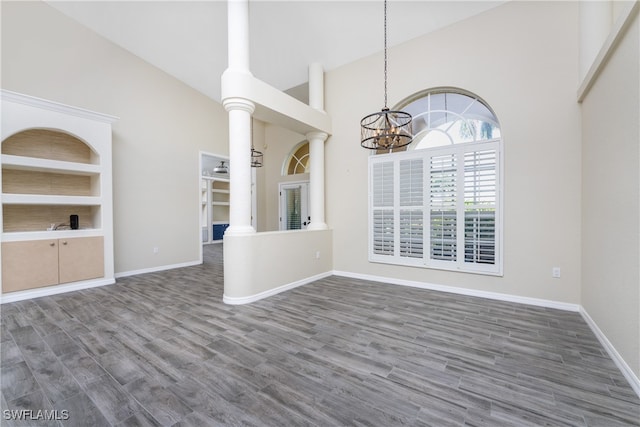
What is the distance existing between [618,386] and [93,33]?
25.4 feet

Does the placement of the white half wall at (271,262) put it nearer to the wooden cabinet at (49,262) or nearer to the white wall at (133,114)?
the wooden cabinet at (49,262)

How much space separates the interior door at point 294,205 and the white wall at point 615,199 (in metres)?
5.66

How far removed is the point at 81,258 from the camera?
13.7 feet

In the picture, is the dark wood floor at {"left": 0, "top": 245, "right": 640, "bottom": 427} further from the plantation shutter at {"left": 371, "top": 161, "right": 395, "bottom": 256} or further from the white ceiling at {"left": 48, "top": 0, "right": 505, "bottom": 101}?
the white ceiling at {"left": 48, "top": 0, "right": 505, "bottom": 101}

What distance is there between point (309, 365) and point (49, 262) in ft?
14.0

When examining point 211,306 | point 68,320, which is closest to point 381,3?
point 211,306

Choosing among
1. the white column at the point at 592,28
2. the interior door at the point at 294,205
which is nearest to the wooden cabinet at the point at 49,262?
the interior door at the point at 294,205

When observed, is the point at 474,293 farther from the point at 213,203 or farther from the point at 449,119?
the point at 213,203

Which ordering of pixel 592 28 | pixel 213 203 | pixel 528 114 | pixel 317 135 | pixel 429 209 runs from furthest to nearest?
pixel 213 203, pixel 317 135, pixel 429 209, pixel 528 114, pixel 592 28

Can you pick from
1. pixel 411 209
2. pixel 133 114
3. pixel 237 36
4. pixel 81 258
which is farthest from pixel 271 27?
pixel 81 258

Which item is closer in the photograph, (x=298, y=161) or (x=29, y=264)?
(x=29, y=264)

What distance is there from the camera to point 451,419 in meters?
1.51

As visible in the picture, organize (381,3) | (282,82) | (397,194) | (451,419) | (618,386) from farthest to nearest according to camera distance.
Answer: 1. (282,82)
2. (397,194)
3. (381,3)
4. (618,386)
5. (451,419)

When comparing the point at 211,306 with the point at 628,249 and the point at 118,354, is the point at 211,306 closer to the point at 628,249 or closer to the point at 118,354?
the point at 118,354
